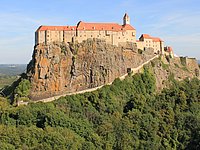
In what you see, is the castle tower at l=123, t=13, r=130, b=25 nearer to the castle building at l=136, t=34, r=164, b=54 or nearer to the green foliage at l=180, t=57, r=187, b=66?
the castle building at l=136, t=34, r=164, b=54

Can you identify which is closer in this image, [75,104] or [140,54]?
[75,104]

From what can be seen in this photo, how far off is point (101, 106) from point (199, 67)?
133 ft

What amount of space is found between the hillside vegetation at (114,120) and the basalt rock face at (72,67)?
269cm

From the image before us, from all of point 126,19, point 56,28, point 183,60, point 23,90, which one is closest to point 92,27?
point 56,28

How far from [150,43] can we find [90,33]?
692 inches

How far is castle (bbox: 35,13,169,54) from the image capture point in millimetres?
79688

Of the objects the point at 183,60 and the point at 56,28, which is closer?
the point at 56,28

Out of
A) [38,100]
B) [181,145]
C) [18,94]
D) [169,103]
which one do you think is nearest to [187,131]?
[181,145]

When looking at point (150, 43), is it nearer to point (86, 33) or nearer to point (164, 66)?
point (164, 66)

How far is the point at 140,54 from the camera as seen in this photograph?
85750mm

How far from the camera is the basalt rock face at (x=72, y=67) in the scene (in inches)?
2950

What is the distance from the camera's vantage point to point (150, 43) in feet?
295

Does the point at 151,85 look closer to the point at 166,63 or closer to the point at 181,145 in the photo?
the point at 166,63

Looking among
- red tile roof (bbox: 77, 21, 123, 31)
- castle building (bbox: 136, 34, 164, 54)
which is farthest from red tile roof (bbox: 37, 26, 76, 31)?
castle building (bbox: 136, 34, 164, 54)
